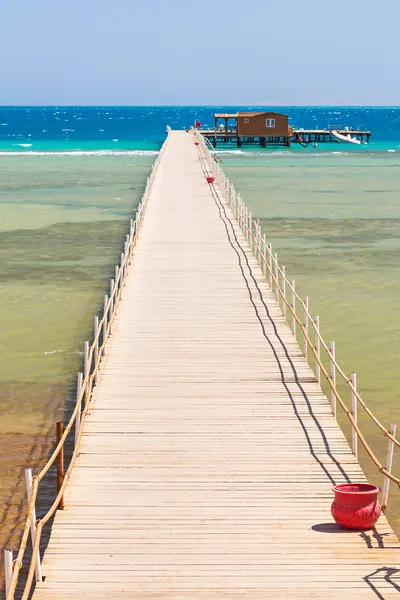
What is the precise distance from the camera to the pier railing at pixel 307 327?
1184 centimetres

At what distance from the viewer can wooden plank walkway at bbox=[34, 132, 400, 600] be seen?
959 cm

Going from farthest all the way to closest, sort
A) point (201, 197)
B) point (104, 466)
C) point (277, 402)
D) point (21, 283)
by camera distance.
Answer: point (201, 197)
point (21, 283)
point (277, 402)
point (104, 466)

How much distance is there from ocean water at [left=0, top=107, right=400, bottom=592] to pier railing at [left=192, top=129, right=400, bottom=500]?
569 millimetres

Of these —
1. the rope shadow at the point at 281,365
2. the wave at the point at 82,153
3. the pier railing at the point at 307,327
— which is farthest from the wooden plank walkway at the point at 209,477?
the wave at the point at 82,153

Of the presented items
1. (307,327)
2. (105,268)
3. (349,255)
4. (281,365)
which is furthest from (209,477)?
(349,255)

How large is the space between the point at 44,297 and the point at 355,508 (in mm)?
18596

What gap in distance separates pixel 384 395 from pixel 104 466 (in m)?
8.16

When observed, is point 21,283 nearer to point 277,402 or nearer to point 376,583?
point 277,402

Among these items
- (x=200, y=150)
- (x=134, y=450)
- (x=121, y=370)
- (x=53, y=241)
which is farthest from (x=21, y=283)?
(x=200, y=150)

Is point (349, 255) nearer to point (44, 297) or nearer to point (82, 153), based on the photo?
point (44, 297)

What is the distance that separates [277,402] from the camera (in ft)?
49.3

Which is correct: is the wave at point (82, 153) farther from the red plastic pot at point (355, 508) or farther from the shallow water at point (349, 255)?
the red plastic pot at point (355, 508)

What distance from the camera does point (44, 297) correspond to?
2784 cm

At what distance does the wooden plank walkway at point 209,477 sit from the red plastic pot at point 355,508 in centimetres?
13
